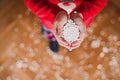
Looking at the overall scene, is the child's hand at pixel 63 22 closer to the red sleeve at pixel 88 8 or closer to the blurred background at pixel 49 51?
the red sleeve at pixel 88 8

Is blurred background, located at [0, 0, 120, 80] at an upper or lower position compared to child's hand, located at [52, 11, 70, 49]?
lower

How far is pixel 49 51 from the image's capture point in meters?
1.35

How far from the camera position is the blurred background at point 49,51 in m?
1.33

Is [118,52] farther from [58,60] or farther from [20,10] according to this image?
[20,10]

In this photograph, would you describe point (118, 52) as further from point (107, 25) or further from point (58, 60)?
point (58, 60)

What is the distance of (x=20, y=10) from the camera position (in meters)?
1.41

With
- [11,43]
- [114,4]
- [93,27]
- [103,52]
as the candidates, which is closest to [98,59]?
[103,52]

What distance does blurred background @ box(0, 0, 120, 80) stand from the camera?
4.36 ft

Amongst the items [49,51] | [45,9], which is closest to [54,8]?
[45,9]

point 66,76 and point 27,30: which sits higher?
point 27,30

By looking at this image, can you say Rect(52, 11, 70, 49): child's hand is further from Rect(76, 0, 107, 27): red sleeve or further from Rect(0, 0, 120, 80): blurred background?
Rect(0, 0, 120, 80): blurred background

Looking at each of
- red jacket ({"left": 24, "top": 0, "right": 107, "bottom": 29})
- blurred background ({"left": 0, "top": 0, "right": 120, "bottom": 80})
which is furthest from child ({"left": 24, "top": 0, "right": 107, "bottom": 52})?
blurred background ({"left": 0, "top": 0, "right": 120, "bottom": 80})

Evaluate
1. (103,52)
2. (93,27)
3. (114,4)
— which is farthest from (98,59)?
(114,4)

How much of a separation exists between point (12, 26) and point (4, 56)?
138 mm
